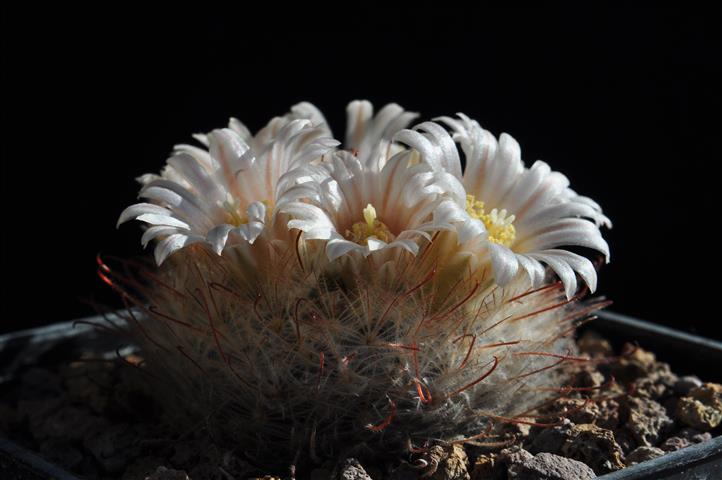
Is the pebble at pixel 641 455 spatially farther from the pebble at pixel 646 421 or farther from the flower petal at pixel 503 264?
the flower petal at pixel 503 264

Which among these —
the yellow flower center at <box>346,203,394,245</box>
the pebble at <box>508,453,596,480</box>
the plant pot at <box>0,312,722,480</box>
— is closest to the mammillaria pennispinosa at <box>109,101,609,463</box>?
the yellow flower center at <box>346,203,394,245</box>

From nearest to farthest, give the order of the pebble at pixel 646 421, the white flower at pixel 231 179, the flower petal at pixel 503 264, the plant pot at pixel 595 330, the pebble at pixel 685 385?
the flower petal at pixel 503 264, the white flower at pixel 231 179, the pebble at pixel 646 421, the pebble at pixel 685 385, the plant pot at pixel 595 330

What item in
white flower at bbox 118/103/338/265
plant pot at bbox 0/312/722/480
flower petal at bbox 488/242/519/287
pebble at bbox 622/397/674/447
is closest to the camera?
flower petal at bbox 488/242/519/287

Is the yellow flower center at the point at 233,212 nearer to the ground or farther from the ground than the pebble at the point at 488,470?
farther from the ground

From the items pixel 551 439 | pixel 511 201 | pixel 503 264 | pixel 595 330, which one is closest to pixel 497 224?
pixel 511 201

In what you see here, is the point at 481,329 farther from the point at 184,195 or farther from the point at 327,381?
the point at 184,195

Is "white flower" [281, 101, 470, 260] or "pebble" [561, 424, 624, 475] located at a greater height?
"white flower" [281, 101, 470, 260]

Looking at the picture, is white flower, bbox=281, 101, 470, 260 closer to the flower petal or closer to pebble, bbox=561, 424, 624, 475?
the flower petal

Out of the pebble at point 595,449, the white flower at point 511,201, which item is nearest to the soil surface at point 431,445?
the pebble at point 595,449
